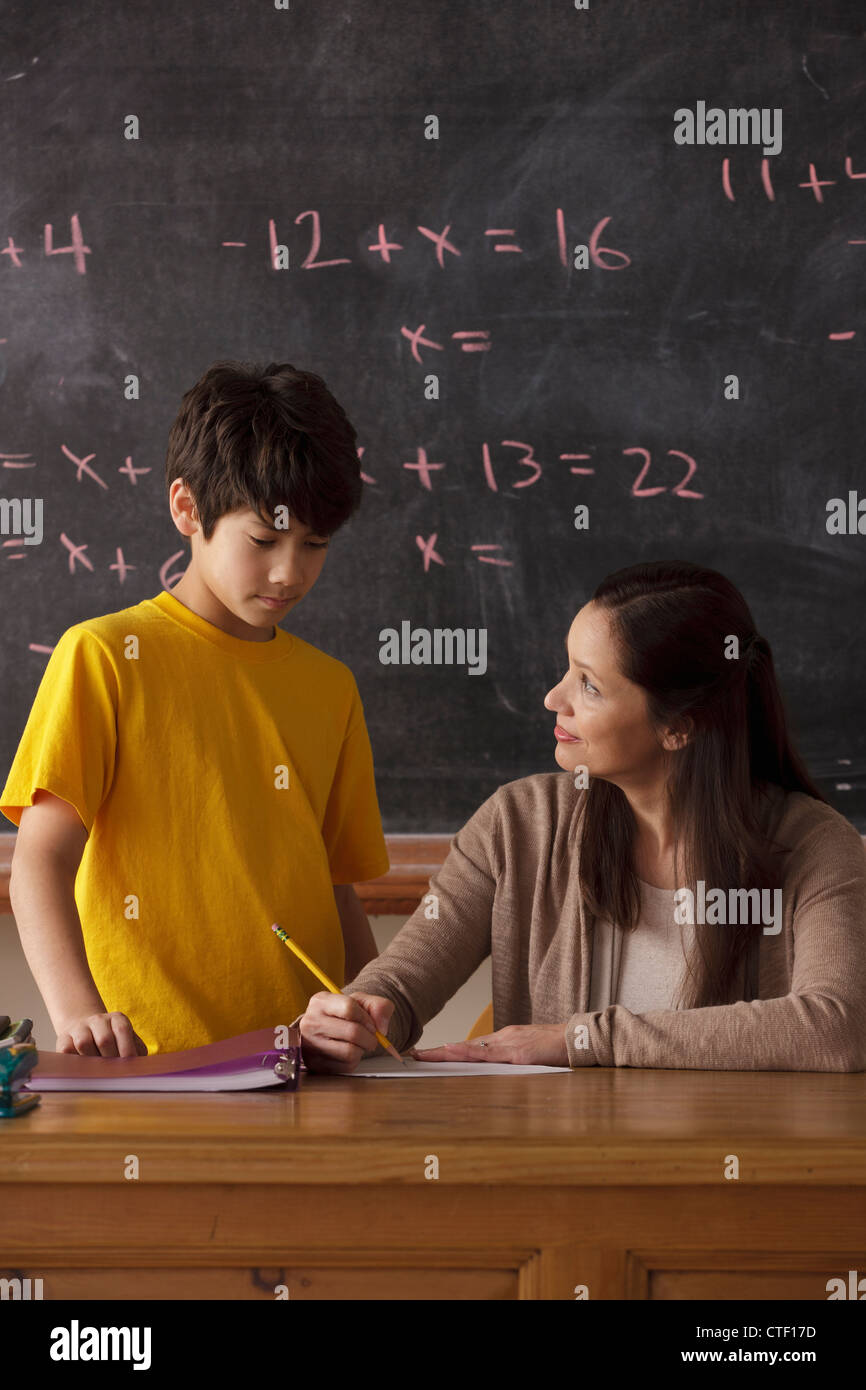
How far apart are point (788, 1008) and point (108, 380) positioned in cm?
160

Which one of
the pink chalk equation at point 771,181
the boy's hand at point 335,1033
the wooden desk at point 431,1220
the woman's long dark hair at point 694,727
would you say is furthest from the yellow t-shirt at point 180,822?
the pink chalk equation at point 771,181

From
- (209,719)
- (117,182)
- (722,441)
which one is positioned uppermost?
(117,182)

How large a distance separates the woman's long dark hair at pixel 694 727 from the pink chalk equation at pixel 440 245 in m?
0.92

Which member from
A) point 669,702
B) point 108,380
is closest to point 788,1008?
point 669,702

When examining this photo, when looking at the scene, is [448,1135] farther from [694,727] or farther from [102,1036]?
[694,727]

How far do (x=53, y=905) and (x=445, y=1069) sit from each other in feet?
1.45

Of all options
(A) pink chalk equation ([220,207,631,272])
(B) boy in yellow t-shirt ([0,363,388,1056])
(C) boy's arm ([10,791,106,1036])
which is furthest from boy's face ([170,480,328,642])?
(A) pink chalk equation ([220,207,631,272])

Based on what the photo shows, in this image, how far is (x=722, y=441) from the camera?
2230 mm

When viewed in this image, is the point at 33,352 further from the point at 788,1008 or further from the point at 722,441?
the point at 788,1008

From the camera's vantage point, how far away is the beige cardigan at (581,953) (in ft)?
3.95

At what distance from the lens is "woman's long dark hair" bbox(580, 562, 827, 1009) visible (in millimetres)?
1473

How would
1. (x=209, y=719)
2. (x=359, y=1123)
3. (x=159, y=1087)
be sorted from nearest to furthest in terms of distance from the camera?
(x=359, y=1123)
(x=159, y=1087)
(x=209, y=719)

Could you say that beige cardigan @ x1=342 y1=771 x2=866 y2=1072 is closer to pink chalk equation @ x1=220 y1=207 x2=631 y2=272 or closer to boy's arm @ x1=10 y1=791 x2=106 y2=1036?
boy's arm @ x1=10 y1=791 x2=106 y2=1036

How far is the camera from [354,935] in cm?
160
